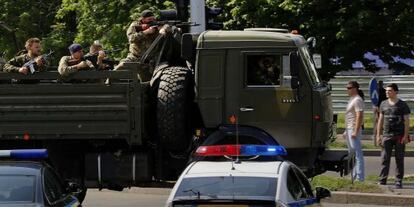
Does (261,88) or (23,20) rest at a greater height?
(261,88)

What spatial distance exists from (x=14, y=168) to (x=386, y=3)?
20284 millimetres

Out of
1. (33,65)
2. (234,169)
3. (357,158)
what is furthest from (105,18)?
(234,169)

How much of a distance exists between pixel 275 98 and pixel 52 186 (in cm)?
408

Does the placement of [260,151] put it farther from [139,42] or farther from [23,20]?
[23,20]

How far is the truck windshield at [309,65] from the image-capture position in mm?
11234

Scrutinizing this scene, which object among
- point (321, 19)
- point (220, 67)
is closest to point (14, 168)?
point (220, 67)

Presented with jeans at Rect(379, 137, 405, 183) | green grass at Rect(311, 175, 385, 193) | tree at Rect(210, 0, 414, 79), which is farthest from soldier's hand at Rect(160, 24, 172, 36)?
tree at Rect(210, 0, 414, 79)

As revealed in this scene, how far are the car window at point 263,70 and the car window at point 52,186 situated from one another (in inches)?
147

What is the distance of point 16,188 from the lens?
7578 mm

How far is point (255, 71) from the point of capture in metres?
11.1

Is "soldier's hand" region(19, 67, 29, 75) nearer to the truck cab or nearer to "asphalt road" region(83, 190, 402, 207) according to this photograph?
the truck cab

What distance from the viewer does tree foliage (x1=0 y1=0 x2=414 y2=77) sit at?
25.7 metres

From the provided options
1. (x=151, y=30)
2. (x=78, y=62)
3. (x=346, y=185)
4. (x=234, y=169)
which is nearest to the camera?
(x=234, y=169)

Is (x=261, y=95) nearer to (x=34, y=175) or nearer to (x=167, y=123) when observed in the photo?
(x=167, y=123)
